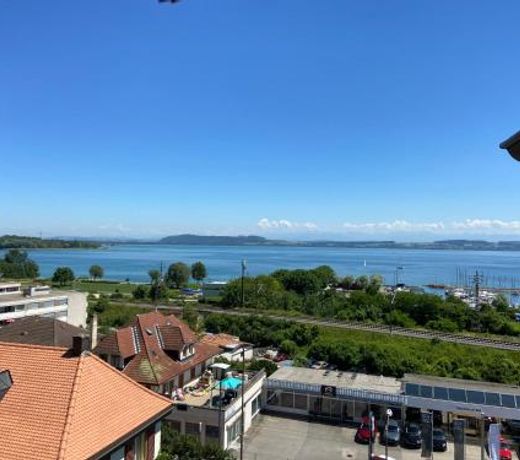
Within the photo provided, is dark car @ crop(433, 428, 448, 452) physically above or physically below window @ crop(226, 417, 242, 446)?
below

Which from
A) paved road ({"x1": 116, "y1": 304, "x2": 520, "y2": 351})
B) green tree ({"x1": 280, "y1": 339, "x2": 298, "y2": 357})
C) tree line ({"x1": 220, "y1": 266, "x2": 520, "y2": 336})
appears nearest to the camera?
green tree ({"x1": 280, "y1": 339, "x2": 298, "y2": 357})

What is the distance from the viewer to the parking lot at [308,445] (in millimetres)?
26078

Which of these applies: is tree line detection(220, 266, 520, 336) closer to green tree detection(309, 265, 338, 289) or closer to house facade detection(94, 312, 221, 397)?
green tree detection(309, 265, 338, 289)

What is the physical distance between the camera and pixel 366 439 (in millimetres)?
27984

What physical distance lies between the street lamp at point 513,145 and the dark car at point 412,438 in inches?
1092

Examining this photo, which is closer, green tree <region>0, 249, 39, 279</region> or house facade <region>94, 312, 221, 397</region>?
house facade <region>94, 312, 221, 397</region>

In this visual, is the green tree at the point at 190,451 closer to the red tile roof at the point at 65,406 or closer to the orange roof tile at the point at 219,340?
the red tile roof at the point at 65,406

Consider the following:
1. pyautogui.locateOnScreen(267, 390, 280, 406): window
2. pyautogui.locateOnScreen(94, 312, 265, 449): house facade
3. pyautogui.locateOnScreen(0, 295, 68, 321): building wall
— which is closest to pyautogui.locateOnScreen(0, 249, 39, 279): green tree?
pyautogui.locateOnScreen(0, 295, 68, 321): building wall

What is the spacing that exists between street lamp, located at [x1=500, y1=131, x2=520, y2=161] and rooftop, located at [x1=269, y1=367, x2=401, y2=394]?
30.5 meters

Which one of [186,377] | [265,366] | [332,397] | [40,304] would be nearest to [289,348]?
[265,366]

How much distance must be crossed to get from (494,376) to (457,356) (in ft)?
21.3

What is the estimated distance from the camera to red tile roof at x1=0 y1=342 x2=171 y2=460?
12.3m

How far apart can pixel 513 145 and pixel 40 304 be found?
6498cm

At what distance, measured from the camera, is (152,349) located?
30.1 metres
